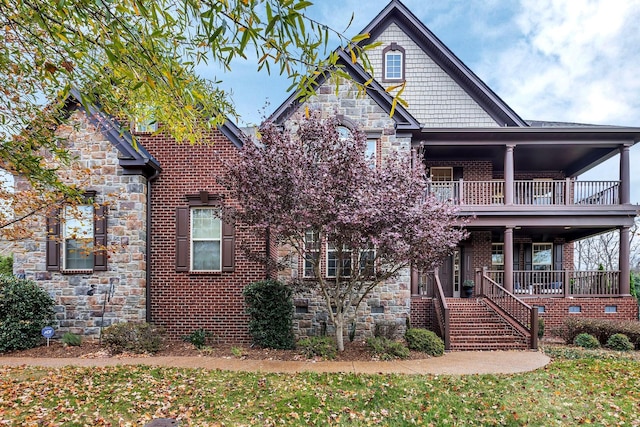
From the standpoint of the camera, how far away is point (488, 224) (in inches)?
508

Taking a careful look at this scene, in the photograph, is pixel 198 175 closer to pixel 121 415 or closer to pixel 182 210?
pixel 182 210

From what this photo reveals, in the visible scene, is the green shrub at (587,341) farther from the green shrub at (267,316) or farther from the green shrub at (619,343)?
the green shrub at (267,316)

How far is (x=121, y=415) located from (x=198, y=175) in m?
6.16

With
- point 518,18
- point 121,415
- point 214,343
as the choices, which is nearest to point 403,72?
point 518,18

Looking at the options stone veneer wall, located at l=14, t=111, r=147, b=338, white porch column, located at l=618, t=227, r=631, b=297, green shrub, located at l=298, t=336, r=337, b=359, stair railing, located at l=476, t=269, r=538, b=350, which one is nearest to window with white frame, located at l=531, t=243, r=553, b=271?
white porch column, located at l=618, t=227, r=631, b=297

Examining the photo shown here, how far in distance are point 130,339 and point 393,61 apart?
12548 millimetres

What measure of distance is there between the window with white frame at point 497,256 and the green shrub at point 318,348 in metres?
9.58

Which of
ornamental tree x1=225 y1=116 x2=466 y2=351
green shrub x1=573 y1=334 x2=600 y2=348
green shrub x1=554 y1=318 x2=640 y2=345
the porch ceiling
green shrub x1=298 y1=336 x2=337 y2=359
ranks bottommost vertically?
green shrub x1=573 y1=334 x2=600 y2=348

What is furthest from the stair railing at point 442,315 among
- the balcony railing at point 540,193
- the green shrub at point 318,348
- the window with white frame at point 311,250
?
the window with white frame at point 311,250

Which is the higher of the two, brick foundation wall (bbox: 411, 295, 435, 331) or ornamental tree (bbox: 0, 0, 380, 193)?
ornamental tree (bbox: 0, 0, 380, 193)

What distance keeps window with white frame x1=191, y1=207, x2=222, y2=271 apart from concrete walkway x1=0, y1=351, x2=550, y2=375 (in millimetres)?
2501

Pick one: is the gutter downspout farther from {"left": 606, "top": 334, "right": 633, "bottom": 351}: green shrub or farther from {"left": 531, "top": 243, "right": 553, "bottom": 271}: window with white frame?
{"left": 531, "top": 243, "right": 553, "bottom": 271}: window with white frame

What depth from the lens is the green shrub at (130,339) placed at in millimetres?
8273

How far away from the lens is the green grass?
496 cm
